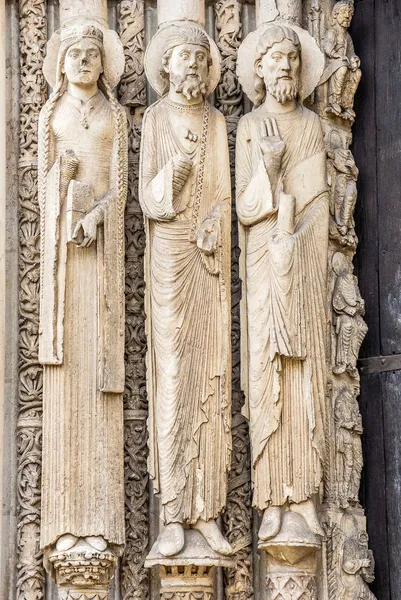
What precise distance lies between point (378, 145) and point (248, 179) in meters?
0.89

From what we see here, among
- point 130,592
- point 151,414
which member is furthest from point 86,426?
point 130,592

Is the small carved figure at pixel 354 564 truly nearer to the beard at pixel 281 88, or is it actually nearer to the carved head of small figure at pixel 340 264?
the carved head of small figure at pixel 340 264

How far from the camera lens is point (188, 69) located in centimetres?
845

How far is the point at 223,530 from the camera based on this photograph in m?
8.43

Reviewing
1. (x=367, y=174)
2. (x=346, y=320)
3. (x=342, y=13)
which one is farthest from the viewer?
(x=367, y=174)

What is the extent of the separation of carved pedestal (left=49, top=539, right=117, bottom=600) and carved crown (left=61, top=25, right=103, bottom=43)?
2.43 metres

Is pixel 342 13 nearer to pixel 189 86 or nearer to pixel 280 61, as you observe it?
pixel 280 61

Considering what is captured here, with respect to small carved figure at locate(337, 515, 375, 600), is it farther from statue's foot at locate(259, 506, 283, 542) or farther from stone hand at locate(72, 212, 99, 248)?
stone hand at locate(72, 212, 99, 248)

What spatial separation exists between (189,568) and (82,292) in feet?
4.60

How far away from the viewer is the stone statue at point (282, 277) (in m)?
8.28

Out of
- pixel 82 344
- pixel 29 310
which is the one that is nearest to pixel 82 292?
pixel 82 344

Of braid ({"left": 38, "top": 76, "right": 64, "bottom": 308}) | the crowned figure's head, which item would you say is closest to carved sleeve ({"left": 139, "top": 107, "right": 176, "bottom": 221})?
Result: the crowned figure's head

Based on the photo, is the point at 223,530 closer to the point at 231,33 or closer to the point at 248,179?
the point at 248,179

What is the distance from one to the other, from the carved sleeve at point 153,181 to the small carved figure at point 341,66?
976 mm
